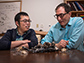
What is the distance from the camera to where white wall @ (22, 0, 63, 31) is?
3.81 metres

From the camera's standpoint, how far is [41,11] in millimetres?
3865

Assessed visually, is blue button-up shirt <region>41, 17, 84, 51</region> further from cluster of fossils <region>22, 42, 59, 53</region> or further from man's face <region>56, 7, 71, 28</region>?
cluster of fossils <region>22, 42, 59, 53</region>

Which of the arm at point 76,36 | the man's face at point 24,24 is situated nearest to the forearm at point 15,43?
the man's face at point 24,24

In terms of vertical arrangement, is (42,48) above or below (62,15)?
below

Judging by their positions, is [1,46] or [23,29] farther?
→ [23,29]

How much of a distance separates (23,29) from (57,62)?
35.8 inches

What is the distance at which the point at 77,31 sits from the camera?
155 centimetres

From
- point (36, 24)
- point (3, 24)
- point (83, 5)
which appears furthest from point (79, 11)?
point (3, 24)

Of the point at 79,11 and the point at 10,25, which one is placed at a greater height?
the point at 79,11

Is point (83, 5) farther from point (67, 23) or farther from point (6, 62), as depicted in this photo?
point (6, 62)

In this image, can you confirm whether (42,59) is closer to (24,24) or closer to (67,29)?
(24,24)

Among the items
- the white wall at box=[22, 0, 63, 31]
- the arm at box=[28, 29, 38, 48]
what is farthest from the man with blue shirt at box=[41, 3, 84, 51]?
the white wall at box=[22, 0, 63, 31]

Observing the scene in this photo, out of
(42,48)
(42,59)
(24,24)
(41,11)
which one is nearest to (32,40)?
(24,24)

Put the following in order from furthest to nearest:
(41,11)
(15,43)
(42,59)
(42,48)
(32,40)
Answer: (41,11) → (32,40) → (15,43) → (42,48) → (42,59)
